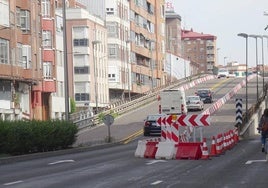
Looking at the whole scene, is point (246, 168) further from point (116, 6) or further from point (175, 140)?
point (116, 6)

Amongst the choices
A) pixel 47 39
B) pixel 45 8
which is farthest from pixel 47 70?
pixel 45 8

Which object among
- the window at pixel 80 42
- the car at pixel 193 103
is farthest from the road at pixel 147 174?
the window at pixel 80 42

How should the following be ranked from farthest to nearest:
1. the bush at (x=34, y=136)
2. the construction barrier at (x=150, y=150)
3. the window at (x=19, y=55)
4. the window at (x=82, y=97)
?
the window at (x=82, y=97)
the window at (x=19, y=55)
the bush at (x=34, y=136)
the construction barrier at (x=150, y=150)

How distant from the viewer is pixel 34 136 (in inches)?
1393

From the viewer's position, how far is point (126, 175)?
21234 millimetres

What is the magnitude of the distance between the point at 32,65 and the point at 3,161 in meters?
33.8

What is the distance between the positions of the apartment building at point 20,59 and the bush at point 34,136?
18.0m

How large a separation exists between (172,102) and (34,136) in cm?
3311

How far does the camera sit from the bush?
33.4m

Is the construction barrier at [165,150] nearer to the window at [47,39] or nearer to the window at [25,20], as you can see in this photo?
the window at [25,20]

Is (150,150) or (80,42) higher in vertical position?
(80,42)

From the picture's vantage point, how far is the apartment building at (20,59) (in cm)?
5741

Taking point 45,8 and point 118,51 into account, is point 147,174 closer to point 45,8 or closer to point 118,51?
point 45,8

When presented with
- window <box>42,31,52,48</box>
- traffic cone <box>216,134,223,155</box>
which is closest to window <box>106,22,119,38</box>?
window <box>42,31,52,48</box>
